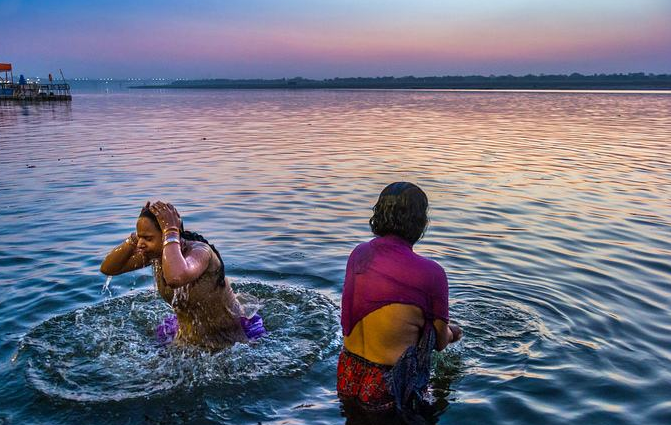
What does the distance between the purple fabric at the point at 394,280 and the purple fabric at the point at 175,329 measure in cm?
239

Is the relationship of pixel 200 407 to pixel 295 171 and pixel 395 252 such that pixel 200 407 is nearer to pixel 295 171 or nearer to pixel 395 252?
pixel 395 252

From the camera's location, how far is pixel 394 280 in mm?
4371

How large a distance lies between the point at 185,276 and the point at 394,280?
1.89 m

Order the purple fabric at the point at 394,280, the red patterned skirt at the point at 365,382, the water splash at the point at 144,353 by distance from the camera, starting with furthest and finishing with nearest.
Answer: the water splash at the point at 144,353, the red patterned skirt at the point at 365,382, the purple fabric at the point at 394,280

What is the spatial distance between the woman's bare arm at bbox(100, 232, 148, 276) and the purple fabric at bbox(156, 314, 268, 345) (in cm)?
89

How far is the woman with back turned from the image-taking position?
4.38m

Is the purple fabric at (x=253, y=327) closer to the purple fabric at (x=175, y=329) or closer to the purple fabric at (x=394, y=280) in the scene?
the purple fabric at (x=175, y=329)

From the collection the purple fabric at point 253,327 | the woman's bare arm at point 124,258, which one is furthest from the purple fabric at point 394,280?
the woman's bare arm at point 124,258

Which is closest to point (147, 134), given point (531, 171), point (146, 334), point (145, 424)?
point (531, 171)

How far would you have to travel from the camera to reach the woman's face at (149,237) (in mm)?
5352

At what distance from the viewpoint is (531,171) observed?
1884 centimetres

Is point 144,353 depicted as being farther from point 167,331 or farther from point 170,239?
point 170,239

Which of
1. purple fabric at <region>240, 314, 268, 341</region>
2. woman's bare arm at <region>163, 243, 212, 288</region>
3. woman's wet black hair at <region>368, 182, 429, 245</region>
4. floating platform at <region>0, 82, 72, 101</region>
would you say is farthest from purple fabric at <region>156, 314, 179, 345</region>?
floating platform at <region>0, 82, 72, 101</region>

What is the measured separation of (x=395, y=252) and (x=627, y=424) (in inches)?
107
